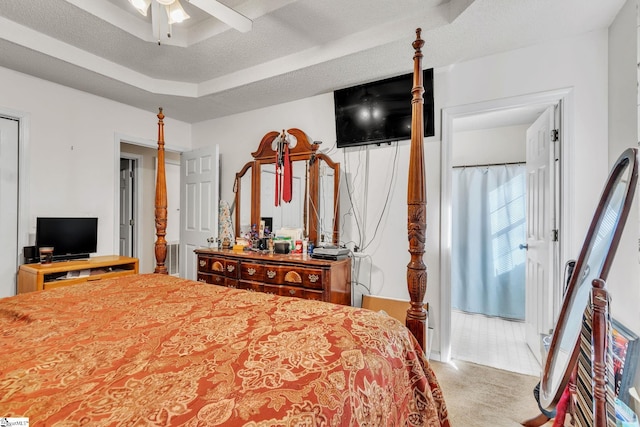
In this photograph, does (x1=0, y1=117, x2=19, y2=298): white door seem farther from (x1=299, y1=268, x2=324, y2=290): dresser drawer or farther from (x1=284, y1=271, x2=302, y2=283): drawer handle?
(x1=299, y1=268, x2=324, y2=290): dresser drawer

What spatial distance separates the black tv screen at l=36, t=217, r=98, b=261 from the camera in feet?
9.49

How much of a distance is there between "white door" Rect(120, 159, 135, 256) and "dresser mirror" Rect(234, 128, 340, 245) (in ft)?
7.60

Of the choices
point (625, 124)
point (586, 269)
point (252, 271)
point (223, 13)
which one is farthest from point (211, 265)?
point (625, 124)

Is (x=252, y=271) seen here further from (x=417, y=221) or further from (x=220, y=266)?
(x=417, y=221)

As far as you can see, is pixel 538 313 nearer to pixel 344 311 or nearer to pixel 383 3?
pixel 344 311

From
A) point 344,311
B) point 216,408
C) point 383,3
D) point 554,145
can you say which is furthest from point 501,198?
point 216,408

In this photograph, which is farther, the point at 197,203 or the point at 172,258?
the point at 172,258

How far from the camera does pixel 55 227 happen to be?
116 inches

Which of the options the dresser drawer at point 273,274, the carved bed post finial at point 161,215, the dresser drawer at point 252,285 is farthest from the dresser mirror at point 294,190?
the carved bed post finial at point 161,215

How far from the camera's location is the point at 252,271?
2.86 metres

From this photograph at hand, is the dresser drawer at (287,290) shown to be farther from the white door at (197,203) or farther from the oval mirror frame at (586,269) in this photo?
the oval mirror frame at (586,269)

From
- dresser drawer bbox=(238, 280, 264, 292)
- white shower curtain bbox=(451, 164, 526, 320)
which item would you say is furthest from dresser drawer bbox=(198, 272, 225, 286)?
white shower curtain bbox=(451, 164, 526, 320)

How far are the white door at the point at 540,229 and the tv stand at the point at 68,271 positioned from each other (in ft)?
12.4

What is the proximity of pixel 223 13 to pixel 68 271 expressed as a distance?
8.80ft
